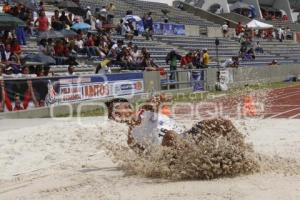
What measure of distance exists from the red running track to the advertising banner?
288cm

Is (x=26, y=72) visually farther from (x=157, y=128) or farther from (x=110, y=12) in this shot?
(x=110, y=12)

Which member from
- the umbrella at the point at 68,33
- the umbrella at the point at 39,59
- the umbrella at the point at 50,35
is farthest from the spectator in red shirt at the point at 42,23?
the umbrella at the point at 39,59

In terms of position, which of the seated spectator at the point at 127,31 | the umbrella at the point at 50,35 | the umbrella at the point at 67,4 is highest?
the umbrella at the point at 67,4

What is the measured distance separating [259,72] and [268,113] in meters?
17.8

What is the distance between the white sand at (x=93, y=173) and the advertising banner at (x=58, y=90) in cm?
296

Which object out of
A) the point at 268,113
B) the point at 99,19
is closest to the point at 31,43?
the point at 99,19

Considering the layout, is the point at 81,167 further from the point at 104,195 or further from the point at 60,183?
the point at 104,195

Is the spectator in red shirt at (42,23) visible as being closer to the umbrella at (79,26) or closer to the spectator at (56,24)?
the spectator at (56,24)

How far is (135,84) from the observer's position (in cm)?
2355

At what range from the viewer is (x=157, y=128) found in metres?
8.45

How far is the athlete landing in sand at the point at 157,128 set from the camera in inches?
320

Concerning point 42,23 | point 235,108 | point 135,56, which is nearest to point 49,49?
point 42,23

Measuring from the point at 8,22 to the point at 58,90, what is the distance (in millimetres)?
5757

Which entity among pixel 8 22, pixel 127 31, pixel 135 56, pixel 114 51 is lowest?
pixel 135 56
